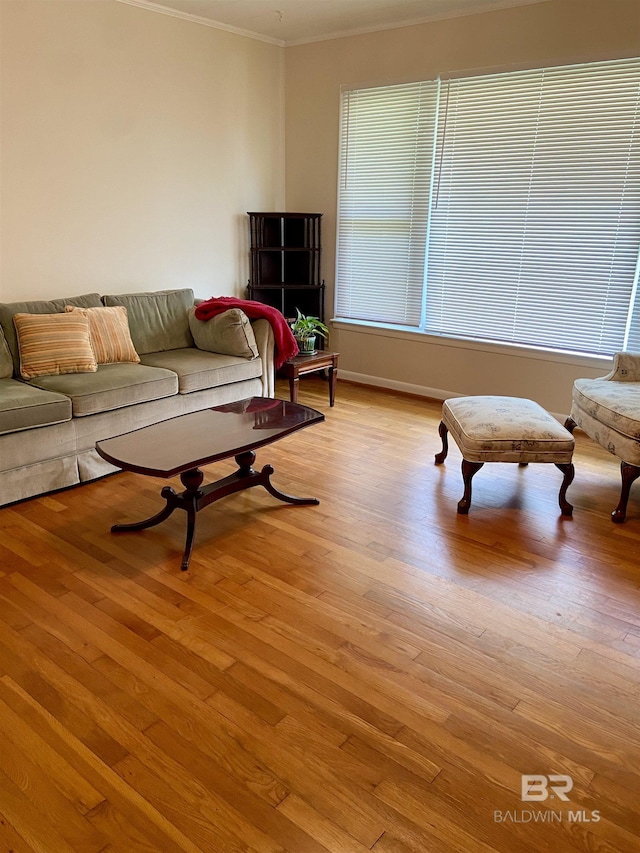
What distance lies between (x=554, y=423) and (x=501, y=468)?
0.64 meters

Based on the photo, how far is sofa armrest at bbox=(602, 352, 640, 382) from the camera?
3.69 meters

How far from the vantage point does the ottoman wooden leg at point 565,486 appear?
10.3 feet

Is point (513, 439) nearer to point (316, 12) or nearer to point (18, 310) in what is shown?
point (18, 310)

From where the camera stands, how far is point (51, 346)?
3.61 m

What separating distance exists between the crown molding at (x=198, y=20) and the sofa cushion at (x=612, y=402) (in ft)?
12.2

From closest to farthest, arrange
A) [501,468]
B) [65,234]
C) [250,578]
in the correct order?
1. [250,578]
2. [501,468]
3. [65,234]

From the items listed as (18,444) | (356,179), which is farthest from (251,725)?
(356,179)

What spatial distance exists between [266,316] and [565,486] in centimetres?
229

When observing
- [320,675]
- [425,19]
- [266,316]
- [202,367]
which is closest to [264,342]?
[266,316]

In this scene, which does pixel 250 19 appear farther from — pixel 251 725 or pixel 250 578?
pixel 251 725

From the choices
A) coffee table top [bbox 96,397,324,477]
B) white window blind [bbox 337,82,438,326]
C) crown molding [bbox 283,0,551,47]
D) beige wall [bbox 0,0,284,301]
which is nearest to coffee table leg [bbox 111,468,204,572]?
coffee table top [bbox 96,397,324,477]

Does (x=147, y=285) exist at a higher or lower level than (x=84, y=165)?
lower

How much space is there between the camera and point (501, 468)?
12.6ft

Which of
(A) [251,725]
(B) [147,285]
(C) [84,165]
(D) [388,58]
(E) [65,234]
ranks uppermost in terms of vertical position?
(D) [388,58]
